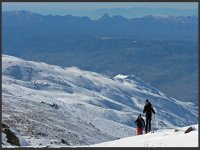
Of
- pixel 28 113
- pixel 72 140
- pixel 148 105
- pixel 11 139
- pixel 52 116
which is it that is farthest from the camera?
pixel 52 116

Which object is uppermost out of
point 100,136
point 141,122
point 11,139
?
point 141,122

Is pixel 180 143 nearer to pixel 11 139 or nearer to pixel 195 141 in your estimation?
pixel 195 141

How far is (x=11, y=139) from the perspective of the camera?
4872cm

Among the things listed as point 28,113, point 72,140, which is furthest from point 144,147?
point 28,113

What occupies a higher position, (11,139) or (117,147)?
(117,147)

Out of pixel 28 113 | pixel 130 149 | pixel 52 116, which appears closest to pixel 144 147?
pixel 130 149

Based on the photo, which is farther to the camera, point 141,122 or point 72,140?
point 72,140

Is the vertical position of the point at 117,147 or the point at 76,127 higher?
the point at 117,147

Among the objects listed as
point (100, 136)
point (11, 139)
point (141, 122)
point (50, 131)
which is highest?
point (141, 122)

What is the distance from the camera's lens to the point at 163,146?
27641 mm

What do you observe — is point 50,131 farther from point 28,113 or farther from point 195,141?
point 195,141

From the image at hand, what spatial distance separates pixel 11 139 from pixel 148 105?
47.2 feet

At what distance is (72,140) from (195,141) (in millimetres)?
88318

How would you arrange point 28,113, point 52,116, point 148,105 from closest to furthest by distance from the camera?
point 148,105 < point 28,113 < point 52,116
